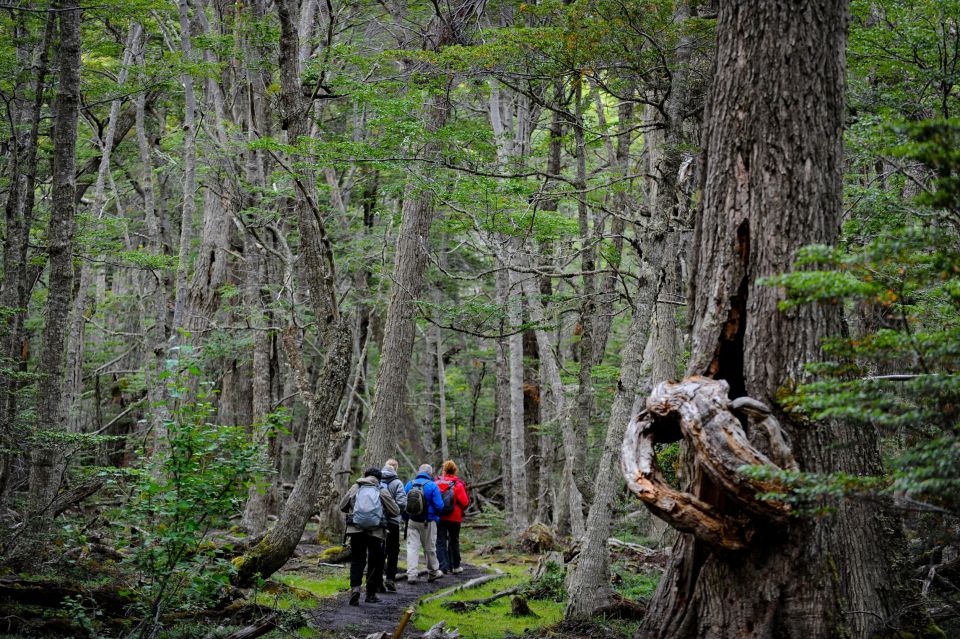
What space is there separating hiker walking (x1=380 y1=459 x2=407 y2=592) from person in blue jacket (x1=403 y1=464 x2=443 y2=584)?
0.71 metres

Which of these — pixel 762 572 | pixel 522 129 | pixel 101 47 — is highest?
pixel 101 47

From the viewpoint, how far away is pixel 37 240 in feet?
58.4

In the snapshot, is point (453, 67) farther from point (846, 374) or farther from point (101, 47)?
point (101, 47)

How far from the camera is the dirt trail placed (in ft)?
26.8

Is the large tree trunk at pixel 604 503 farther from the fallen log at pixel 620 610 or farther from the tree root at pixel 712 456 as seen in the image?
the tree root at pixel 712 456

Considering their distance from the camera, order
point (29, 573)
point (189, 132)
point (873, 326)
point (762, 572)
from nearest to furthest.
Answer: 1. point (762, 572)
2. point (29, 573)
3. point (873, 326)
4. point (189, 132)

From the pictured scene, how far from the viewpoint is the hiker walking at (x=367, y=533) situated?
9.81 m

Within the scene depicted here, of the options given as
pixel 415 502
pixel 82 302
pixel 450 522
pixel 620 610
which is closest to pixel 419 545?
pixel 450 522

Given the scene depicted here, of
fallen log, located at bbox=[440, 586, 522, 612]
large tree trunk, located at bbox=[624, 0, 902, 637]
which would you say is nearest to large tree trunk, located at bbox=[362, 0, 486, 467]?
fallen log, located at bbox=[440, 586, 522, 612]

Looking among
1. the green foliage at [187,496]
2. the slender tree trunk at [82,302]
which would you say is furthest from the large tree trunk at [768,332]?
the slender tree trunk at [82,302]

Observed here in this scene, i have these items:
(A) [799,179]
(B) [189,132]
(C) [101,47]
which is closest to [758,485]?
(A) [799,179]

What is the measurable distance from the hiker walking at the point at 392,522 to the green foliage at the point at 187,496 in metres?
4.93

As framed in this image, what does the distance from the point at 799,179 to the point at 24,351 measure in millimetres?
16875

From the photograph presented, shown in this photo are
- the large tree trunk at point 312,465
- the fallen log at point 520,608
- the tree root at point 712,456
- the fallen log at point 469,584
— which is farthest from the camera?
the fallen log at point 469,584
